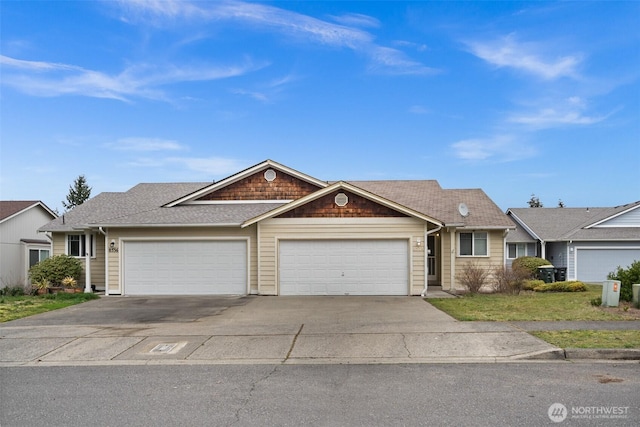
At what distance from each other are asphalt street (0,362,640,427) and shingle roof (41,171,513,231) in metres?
11.6

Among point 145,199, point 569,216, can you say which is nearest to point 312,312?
point 145,199

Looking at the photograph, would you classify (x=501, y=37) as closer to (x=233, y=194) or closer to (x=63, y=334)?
(x=233, y=194)

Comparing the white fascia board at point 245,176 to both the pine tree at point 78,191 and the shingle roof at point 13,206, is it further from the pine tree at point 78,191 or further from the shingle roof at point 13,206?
the pine tree at point 78,191

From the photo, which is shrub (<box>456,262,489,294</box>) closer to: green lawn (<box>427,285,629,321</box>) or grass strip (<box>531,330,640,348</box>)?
green lawn (<box>427,285,629,321</box>)

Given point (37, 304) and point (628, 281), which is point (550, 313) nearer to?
point (628, 281)

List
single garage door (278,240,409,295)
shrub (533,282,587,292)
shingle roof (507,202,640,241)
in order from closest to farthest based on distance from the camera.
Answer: single garage door (278,240,409,295) → shrub (533,282,587,292) → shingle roof (507,202,640,241)

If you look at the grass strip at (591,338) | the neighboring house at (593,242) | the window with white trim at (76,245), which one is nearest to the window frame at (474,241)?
the neighboring house at (593,242)

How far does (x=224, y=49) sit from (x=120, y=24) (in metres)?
4.26

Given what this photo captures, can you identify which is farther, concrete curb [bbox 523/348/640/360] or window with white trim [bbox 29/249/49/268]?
window with white trim [bbox 29/249/49/268]

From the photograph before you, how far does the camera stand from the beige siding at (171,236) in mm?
19078

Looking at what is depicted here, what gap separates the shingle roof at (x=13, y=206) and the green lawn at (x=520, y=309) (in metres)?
22.9

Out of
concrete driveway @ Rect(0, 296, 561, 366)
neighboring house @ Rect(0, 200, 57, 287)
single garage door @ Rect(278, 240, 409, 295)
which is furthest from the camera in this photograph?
neighboring house @ Rect(0, 200, 57, 287)

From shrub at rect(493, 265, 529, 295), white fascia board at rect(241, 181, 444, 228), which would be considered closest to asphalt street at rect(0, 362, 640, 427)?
white fascia board at rect(241, 181, 444, 228)

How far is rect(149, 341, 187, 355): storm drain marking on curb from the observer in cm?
918
